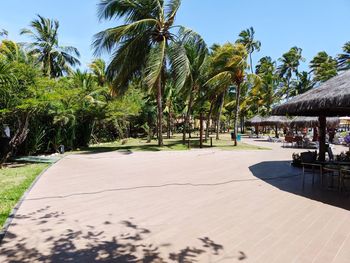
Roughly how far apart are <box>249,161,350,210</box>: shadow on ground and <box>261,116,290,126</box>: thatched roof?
64.4 ft

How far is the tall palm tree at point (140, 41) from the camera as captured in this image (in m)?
16.5

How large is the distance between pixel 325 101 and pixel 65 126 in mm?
13754

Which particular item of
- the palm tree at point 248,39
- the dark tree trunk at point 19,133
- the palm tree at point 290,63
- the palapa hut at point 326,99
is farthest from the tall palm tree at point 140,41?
the palm tree at point 290,63

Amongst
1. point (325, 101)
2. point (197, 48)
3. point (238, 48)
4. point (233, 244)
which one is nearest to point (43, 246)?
point (233, 244)

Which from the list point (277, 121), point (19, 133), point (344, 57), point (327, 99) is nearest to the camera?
point (327, 99)

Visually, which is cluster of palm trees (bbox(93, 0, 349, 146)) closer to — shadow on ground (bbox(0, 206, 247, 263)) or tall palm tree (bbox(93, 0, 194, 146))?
tall palm tree (bbox(93, 0, 194, 146))

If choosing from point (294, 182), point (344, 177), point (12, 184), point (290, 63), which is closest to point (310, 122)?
point (294, 182)

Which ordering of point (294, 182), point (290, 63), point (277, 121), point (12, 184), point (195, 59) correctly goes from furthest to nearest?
point (290, 63)
point (277, 121)
point (195, 59)
point (294, 182)
point (12, 184)

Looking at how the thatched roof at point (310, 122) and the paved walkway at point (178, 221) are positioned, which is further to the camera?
the thatched roof at point (310, 122)

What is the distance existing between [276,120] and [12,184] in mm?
28156

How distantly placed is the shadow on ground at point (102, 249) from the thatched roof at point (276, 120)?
27752mm

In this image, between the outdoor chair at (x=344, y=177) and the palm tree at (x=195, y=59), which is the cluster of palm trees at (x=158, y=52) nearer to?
the palm tree at (x=195, y=59)

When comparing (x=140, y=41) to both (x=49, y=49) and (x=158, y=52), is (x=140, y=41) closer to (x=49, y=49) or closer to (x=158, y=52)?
(x=158, y=52)

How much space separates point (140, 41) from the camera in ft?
56.9
